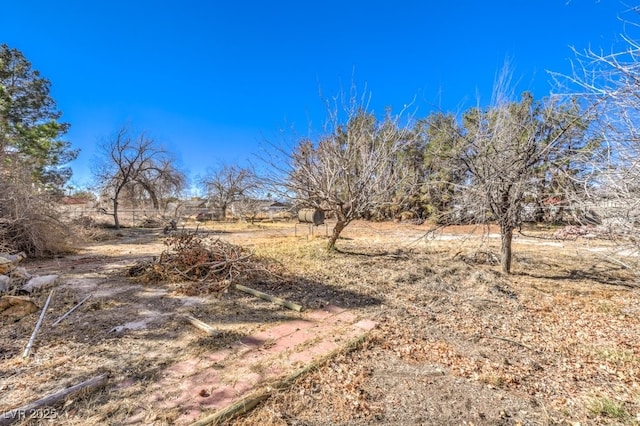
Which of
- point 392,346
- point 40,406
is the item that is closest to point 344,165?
point 392,346

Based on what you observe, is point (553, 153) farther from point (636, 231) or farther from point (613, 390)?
point (613, 390)

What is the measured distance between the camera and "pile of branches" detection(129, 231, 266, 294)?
466 cm

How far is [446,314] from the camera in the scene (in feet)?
11.8

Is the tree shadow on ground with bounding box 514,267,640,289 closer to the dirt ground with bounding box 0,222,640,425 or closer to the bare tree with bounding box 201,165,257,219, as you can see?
the dirt ground with bounding box 0,222,640,425

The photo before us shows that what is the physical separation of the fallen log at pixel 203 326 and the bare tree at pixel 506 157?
4291mm

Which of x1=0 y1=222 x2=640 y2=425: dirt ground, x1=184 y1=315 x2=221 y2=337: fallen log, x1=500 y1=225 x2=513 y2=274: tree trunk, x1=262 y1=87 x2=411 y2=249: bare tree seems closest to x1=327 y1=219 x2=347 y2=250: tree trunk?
x1=262 y1=87 x2=411 y2=249: bare tree

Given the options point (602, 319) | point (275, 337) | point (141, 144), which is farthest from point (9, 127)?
point (602, 319)

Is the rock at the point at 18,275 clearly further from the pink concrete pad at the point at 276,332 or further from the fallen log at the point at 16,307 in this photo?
the pink concrete pad at the point at 276,332

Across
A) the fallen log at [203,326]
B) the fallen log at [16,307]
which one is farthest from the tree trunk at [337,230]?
the fallen log at [16,307]

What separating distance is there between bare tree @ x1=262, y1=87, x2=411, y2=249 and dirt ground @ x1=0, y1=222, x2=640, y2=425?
5.95 feet

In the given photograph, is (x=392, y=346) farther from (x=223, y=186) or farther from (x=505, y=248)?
(x=223, y=186)

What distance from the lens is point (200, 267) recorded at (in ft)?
16.2

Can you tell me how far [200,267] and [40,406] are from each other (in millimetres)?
3185

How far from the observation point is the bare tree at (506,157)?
4523 millimetres
